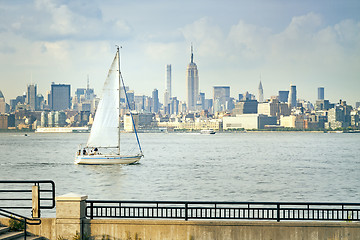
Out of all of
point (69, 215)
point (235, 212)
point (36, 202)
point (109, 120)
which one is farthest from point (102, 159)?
point (69, 215)

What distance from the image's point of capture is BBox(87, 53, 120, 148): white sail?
78.3 m

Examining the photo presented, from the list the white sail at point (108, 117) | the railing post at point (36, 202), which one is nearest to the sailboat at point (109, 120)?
the white sail at point (108, 117)

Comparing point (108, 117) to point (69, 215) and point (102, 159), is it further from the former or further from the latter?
point (69, 215)

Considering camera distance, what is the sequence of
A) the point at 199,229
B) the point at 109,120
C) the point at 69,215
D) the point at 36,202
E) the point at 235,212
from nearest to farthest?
1. the point at 199,229
2. the point at 69,215
3. the point at 36,202
4. the point at 235,212
5. the point at 109,120

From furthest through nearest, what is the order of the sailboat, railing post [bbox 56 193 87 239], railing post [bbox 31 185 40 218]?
the sailboat → railing post [bbox 31 185 40 218] → railing post [bbox 56 193 87 239]

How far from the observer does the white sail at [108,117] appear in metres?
78.3

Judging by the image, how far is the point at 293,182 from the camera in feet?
201

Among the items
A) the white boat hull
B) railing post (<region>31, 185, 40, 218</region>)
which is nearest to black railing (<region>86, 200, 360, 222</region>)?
railing post (<region>31, 185, 40, 218</region>)

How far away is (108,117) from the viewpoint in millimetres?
78750

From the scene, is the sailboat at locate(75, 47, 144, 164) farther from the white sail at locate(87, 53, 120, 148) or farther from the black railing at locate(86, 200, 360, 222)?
the black railing at locate(86, 200, 360, 222)

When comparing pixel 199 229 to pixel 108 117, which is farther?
pixel 108 117

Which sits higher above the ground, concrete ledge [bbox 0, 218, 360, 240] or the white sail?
the white sail

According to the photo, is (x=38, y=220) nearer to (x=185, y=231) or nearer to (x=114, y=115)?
(x=185, y=231)

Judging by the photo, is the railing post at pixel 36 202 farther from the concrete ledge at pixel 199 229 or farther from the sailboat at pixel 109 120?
the sailboat at pixel 109 120
